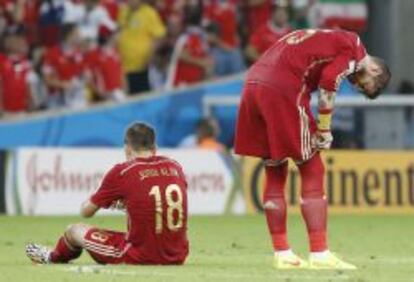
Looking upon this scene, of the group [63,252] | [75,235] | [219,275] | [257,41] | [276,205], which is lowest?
[219,275]

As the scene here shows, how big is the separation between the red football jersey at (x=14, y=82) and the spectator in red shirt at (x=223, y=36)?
3.17 meters

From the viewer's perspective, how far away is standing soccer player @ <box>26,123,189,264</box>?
1251cm

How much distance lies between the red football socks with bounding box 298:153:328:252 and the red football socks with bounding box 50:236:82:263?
1.84m

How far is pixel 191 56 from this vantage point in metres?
25.4

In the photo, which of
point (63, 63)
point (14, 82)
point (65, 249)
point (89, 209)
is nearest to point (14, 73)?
point (14, 82)

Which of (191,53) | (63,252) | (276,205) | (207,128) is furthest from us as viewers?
(191,53)

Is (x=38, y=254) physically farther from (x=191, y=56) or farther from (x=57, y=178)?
(x=191, y=56)

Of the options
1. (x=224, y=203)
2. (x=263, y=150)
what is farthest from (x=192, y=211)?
(x=263, y=150)

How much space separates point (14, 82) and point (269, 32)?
4.05 meters

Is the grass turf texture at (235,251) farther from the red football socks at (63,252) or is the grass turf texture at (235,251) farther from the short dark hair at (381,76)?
the short dark hair at (381,76)

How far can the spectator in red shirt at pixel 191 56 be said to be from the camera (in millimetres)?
25344

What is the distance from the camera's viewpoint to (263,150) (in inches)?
507

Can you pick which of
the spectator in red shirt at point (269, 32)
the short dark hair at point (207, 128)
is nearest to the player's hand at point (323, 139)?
the short dark hair at point (207, 128)

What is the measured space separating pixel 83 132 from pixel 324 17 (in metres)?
4.50
